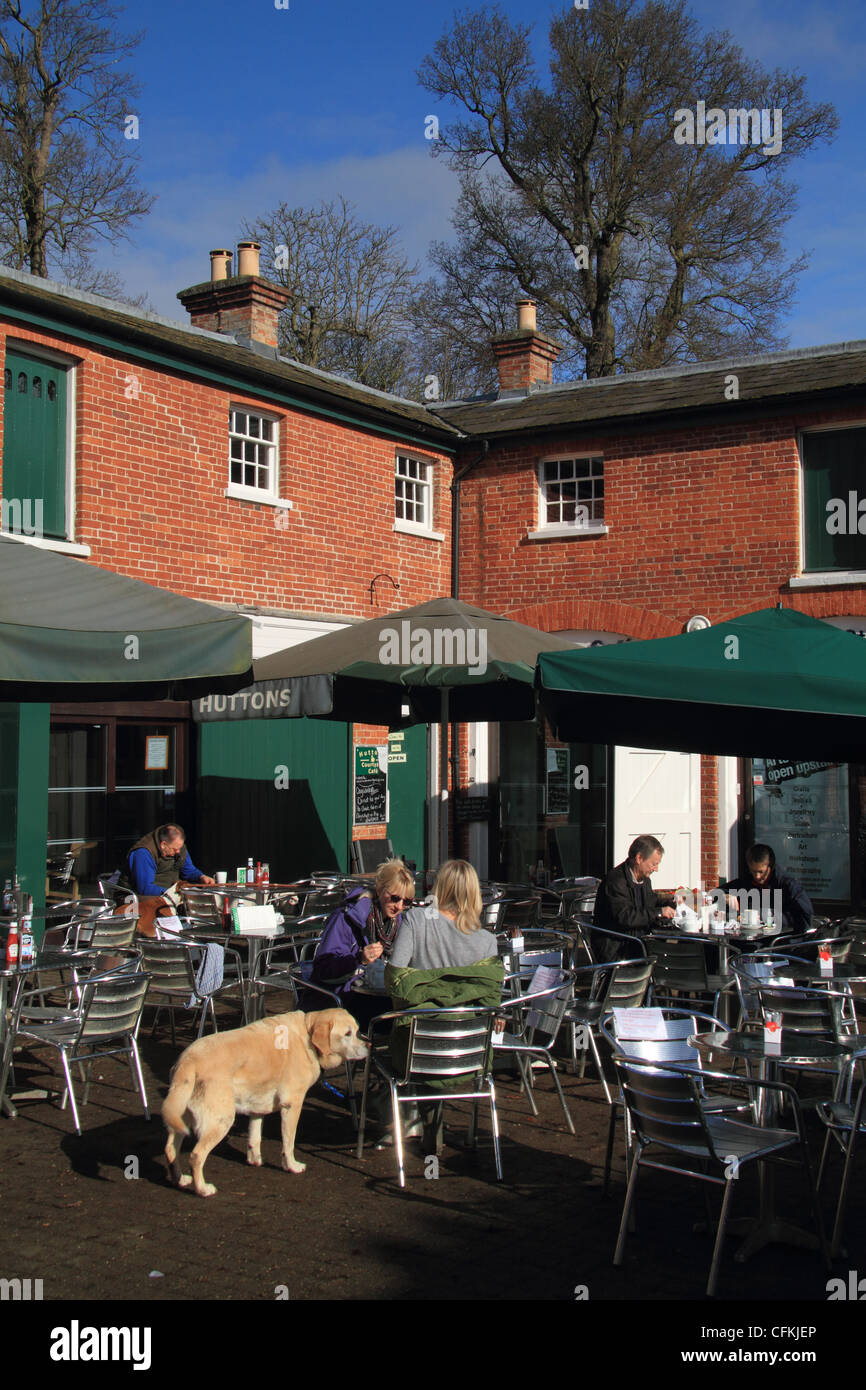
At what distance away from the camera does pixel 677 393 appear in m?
16.1

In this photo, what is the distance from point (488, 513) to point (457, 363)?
1391 centimetres

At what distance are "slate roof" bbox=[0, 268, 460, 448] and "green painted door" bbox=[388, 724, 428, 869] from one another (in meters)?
4.06

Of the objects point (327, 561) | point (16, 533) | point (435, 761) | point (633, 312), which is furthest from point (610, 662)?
point (633, 312)

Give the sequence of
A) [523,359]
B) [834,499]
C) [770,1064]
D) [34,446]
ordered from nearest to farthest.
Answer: [770,1064] → [34,446] → [834,499] → [523,359]

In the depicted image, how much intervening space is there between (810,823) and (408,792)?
16.8ft

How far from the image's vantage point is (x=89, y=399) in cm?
1253

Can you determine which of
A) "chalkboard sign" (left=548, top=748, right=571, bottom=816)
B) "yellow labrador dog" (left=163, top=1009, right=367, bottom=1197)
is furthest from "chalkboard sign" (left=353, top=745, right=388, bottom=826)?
"yellow labrador dog" (left=163, top=1009, right=367, bottom=1197)

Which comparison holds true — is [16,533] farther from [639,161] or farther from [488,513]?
[639,161]

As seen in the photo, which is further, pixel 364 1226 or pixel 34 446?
pixel 34 446

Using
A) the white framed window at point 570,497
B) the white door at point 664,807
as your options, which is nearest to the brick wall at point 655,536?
the white framed window at point 570,497

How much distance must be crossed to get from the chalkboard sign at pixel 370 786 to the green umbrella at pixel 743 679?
22.3 feet

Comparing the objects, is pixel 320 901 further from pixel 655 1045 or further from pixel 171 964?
pixel 655 1045

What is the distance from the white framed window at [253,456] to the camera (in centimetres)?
1436

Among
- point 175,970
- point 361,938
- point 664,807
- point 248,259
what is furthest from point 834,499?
A: point 175,970
